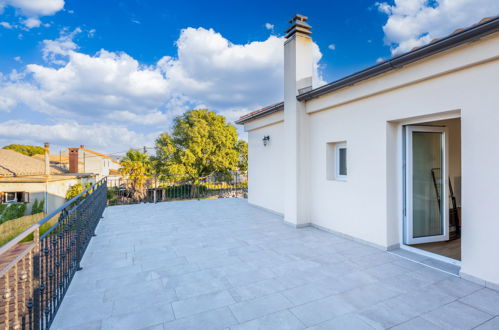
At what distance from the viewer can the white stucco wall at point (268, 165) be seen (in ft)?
23.2

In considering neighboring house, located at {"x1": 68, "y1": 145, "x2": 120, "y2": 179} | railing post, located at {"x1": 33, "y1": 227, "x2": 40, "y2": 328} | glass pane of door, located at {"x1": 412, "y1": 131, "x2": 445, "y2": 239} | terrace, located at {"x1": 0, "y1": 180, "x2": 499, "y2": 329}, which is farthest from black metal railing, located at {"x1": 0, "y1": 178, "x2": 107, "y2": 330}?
neighboring house, located at {"x1": 68, "y1": 145, "x2": 120, "y2": 179}

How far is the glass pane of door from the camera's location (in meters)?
4.30

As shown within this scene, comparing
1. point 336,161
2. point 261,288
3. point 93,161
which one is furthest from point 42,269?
point 93,161

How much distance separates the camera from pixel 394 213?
4.23 metres

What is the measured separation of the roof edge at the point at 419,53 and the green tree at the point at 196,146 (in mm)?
15041

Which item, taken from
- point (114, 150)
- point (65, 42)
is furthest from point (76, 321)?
point (114, 150)

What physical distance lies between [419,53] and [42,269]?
16.3ft

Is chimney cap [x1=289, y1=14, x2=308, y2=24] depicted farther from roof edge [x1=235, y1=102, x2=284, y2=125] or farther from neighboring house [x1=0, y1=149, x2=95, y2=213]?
neighboring house [x1=0, y1=149, x2=95, y2=213]

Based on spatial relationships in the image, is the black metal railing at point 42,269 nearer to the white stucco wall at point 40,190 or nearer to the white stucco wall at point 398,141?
the white stucco wall at point 398,141

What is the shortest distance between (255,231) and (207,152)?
1483cm

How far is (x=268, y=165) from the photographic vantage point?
25.3ft

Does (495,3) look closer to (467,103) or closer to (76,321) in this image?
(467,103)

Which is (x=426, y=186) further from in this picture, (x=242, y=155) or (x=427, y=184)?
(x=242, y=155)

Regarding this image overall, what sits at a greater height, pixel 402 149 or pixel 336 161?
pixel 402 149
